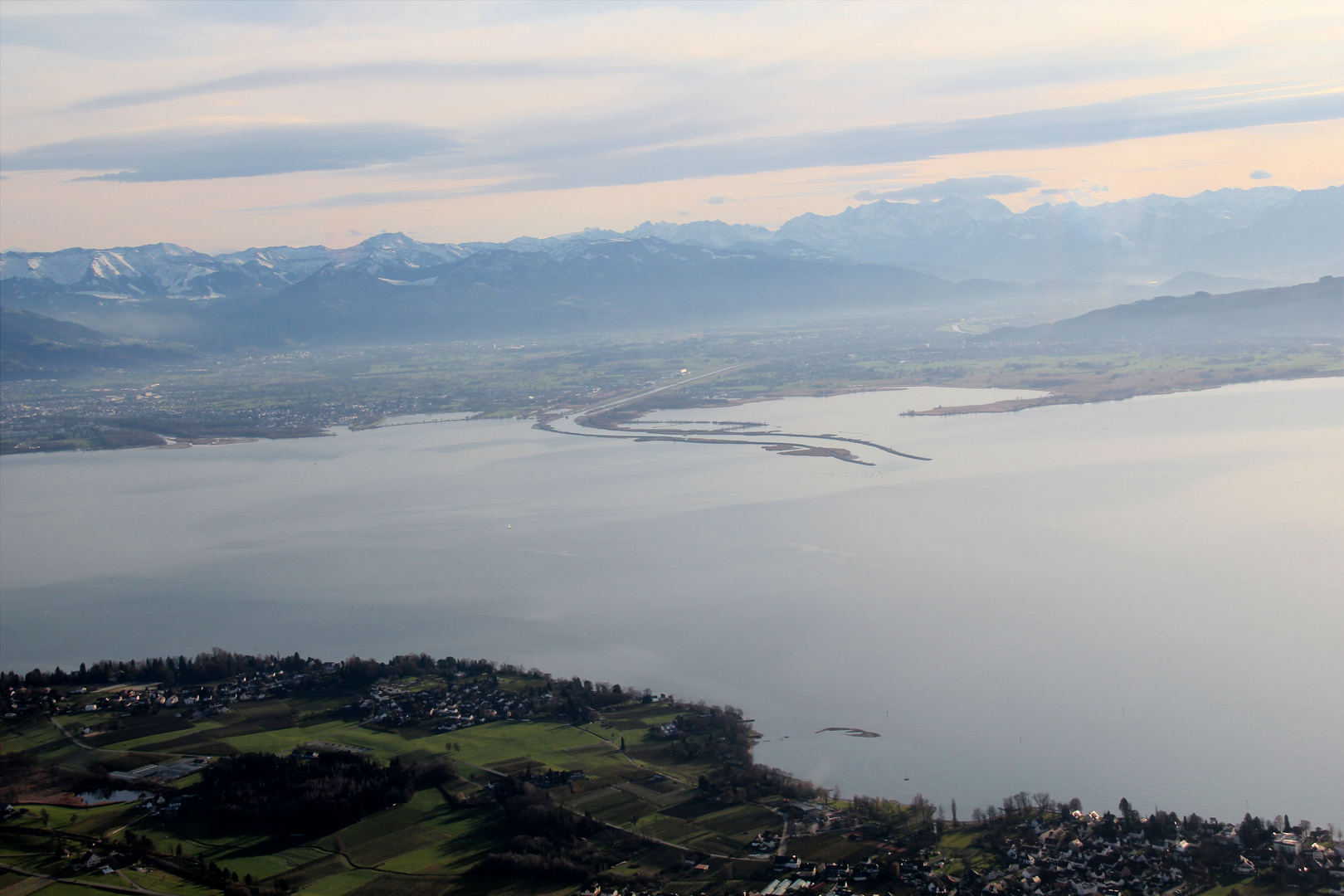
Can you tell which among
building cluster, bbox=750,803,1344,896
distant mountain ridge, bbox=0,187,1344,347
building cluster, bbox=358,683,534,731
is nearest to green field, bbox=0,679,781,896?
building cluster, bbox=358,683,534,731

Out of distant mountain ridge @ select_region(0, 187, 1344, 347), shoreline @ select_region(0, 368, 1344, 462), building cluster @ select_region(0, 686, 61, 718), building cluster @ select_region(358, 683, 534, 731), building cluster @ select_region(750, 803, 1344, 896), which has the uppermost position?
distant mountain ridge @ select_region(0, 187, 1344, 347)

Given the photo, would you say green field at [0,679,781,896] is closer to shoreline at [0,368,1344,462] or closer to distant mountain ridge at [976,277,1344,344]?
shoreline at [0,368,1344,462]

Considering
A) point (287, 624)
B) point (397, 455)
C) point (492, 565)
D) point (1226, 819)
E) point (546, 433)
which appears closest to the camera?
point (1226, 819)

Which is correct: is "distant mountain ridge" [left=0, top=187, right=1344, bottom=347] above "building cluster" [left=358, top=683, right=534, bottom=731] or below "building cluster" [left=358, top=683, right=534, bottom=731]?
above

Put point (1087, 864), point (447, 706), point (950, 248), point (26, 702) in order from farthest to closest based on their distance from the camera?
point (950, 248), point (26, 702), point (447, 706), point (1087, 864)

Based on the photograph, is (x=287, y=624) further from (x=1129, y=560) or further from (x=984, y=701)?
(x=1129, y=560)

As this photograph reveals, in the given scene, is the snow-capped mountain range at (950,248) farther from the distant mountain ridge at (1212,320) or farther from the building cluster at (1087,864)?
the building cluster at (1087,864)

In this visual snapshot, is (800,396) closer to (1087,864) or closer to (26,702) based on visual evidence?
(26,702)

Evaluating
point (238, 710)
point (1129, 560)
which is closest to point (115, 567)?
point (238, 710)

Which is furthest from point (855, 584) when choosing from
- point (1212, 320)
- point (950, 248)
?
point (950, 248)
